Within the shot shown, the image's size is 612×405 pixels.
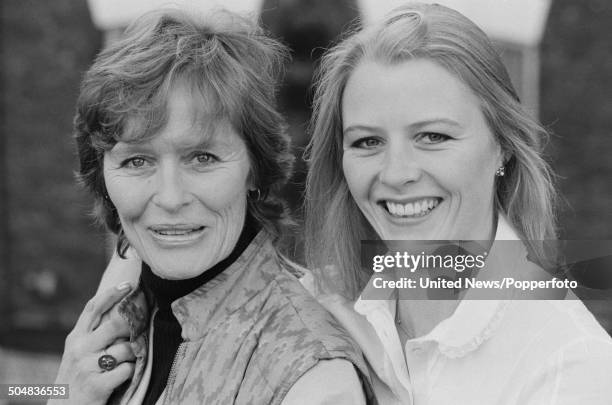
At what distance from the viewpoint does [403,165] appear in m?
1.79

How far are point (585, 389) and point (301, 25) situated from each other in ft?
10.8

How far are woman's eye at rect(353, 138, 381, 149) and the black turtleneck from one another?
31 centimetres

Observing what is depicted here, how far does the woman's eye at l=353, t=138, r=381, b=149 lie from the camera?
186 cm

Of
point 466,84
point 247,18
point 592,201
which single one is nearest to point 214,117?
point 247,18

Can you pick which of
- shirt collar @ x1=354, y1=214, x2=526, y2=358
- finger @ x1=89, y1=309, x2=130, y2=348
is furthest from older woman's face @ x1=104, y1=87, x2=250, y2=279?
shirt collar @ x1=354, y1=214, x2=526, y2=358

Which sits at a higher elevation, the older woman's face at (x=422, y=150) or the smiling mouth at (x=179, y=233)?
the older woman's face at (x=422, y=150)

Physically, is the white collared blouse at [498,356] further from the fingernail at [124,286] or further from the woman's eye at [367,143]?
the fingernail at [124,286]

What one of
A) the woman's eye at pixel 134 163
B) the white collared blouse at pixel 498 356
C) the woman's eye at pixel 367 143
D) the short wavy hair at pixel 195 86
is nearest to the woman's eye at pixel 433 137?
the woman's eye at pixel 367 143

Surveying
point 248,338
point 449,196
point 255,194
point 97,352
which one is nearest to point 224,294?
point 248,338

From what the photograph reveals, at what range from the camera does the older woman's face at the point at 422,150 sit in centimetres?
178

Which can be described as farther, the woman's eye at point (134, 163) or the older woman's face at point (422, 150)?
the woman's eye at point (134, 163)

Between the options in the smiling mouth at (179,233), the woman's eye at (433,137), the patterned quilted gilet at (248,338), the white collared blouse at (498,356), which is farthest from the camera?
the smiling mouth at (179,233)

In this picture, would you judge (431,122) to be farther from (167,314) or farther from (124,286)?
(124,286)

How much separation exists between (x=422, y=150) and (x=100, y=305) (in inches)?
33.8
